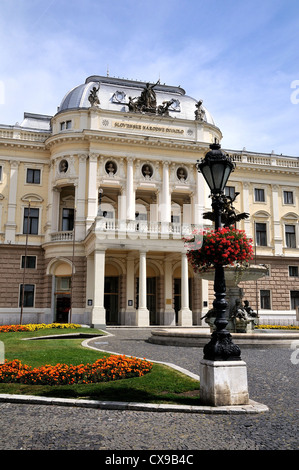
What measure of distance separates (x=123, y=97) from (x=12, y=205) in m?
14.3

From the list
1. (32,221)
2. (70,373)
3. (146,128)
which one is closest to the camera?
(70,373)

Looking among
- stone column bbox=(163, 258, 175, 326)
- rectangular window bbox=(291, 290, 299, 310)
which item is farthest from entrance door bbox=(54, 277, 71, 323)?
rectangular window bbox=(291, 290, 299, 310)

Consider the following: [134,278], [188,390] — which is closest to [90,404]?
[188,390]

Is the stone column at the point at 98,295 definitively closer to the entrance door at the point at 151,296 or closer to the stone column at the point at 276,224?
the entrance door at the point at 151,296

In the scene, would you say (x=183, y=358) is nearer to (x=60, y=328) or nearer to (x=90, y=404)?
(x=90, y=404)

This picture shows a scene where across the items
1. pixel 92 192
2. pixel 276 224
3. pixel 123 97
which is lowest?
pixel 276 224

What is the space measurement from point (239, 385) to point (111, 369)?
3499 millimetres

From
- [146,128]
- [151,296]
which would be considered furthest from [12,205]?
[151,296]

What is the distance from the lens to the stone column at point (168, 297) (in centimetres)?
3422

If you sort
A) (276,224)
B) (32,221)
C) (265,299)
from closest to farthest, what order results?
(32,221), (265,299), (276,224)

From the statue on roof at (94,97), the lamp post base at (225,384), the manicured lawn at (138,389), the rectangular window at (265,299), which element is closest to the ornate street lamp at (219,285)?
the lamp post base at (225,384)

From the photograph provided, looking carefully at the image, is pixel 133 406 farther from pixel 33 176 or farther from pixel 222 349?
pixel 33 176

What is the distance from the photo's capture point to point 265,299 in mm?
39312

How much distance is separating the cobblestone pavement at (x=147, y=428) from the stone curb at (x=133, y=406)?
3.4 inches
